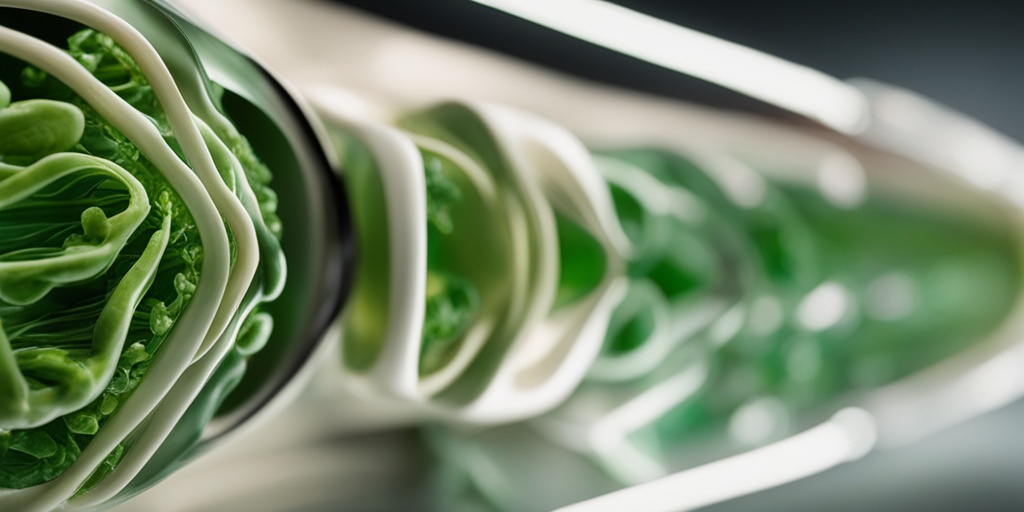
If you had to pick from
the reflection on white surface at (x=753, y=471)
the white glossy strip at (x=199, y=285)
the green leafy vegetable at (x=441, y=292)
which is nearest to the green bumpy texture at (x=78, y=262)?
the white glossy strip at (x=199, y=285)

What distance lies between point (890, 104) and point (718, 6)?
0.49ft

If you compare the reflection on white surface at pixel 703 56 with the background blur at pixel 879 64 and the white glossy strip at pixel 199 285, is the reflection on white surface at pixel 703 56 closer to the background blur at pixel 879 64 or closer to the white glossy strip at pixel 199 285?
the background blur at pixel 879 64

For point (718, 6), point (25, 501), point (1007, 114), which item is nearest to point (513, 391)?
point (25, 501)

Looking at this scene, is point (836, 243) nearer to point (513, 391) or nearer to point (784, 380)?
point (784, 380)

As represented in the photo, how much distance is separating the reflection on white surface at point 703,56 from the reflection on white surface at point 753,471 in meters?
0.20

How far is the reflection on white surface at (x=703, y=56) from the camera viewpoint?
1.74 ft

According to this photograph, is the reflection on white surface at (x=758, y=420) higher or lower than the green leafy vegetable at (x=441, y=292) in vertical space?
higher

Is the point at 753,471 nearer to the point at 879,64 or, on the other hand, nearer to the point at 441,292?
the point at 441,292

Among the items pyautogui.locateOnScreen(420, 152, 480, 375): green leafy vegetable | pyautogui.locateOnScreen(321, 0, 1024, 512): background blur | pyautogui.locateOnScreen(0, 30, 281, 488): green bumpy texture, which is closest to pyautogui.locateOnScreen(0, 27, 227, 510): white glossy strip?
pyautogui.locateOnScreen(0, 30, 281, 488): green bumpy texture

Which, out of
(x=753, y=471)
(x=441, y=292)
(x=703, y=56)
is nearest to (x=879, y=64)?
(x=703, y=56)

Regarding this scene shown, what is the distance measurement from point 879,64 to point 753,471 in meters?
0.36

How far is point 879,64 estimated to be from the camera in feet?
2.41

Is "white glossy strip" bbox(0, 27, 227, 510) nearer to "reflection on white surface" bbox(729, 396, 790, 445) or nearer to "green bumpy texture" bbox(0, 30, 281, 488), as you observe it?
"green bumpy texture" bbox(0, 30, 281, 488)

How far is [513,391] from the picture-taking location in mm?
413
